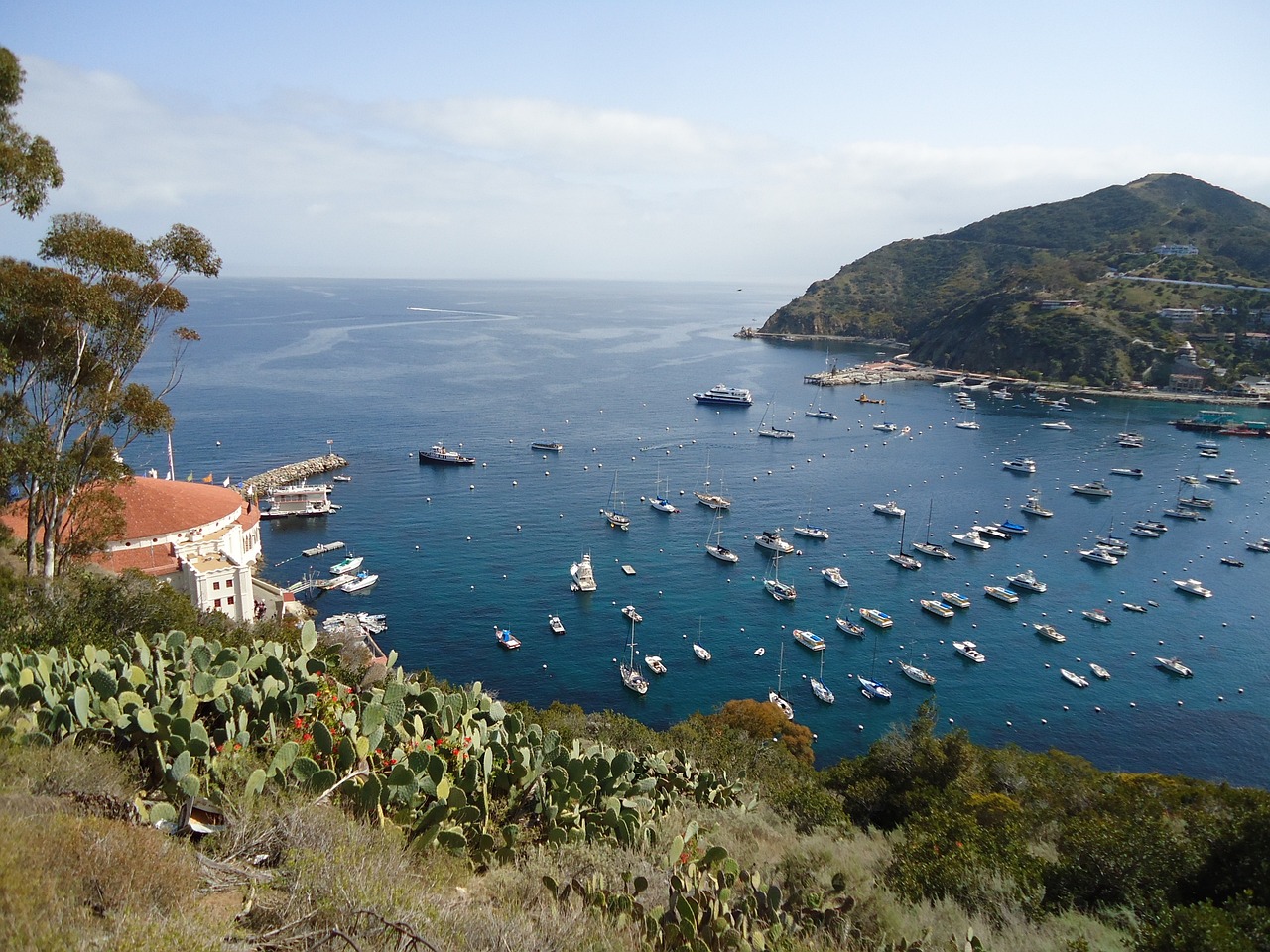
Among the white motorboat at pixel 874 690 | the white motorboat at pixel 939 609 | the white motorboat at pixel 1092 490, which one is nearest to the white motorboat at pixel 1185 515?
the white motorboat at pixel 1092 490

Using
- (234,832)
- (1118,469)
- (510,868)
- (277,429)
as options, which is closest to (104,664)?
(234,832)

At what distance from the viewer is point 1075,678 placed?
107ft

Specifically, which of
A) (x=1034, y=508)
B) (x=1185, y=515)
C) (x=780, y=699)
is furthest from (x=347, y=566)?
(x=1185, y=515)

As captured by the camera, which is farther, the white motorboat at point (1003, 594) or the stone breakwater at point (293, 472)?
the stone breakwater at point (293, 472)

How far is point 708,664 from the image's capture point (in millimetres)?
32906

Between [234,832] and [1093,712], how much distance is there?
32.6 metres

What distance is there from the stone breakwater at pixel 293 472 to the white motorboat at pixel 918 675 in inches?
1586

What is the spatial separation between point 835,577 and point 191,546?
29923mm

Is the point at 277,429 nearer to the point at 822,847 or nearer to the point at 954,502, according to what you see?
the point at 954,502

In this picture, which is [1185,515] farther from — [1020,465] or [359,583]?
[359,583]

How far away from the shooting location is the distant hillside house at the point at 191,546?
2811 centimetres

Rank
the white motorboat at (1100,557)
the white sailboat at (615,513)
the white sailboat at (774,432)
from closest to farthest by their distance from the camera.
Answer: the white motorboat at (1100,557) → the white sailboat at (615,513) → the white sailboat at (774,432)

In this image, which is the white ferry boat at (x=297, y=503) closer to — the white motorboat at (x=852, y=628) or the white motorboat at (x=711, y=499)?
the white motorboat at (x=711, y=499)

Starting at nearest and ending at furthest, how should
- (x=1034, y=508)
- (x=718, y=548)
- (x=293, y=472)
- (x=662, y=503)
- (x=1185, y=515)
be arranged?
(x=718, y=548), (x=662, y=503), (x=1185, y=515), (x=1034, y=508), (x=293, y=472)
